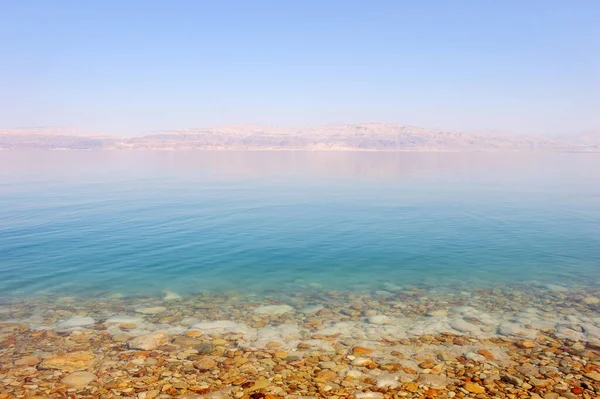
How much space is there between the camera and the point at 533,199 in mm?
40375

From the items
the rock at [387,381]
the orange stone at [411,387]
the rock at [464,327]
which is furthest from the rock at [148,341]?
the rock at [464,327]

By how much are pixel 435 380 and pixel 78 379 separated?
26.1 feet

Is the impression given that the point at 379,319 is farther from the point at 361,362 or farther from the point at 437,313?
the point at 361,362

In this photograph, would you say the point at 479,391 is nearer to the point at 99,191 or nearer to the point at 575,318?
the point at 575,318

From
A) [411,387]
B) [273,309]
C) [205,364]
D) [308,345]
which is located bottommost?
[273,309]

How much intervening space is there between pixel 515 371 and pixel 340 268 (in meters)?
9.55

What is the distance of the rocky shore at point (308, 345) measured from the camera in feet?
31.0

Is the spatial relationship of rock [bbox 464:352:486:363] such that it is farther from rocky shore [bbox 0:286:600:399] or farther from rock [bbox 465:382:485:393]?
rock [bbox 465:382:485:393]

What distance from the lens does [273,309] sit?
580 inches

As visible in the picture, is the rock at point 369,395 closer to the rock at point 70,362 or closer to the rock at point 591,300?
the rock at point 70,362

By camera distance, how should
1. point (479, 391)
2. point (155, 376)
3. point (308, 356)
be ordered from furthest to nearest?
point (308, 356)
point (155, 376)
point (479, 391)

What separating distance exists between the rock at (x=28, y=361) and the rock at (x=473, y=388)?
1001 cm

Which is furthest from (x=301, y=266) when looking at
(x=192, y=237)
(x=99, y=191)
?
(x=99, y=191)

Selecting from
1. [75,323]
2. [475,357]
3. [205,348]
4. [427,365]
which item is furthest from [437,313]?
[75,323]
